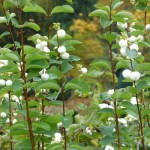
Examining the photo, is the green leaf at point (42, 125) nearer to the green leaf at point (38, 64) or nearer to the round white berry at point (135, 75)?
the green leaf at point (38, 64)

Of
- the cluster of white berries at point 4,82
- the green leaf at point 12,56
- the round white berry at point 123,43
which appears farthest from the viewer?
the cluster of white berries at point 4,82

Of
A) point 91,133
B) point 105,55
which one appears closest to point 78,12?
point 105,55

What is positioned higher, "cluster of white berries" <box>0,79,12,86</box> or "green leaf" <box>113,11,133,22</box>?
"green leaf" <box>113,11,133,22</box>

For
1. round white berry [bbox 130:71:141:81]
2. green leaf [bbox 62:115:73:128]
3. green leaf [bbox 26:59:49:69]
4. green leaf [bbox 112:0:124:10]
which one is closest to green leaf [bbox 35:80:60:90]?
green leaf [bbox 26:59:49:69]

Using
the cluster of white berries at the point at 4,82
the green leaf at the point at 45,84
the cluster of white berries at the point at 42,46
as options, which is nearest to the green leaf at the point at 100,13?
the cluster of white berries at the point at 42,46

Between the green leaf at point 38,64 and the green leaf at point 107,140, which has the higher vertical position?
the green leaf at point 38,64

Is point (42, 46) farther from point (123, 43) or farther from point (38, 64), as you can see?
point (123, 43)

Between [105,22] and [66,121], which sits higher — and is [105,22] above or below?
above

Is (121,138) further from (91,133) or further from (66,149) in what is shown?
(91,133)

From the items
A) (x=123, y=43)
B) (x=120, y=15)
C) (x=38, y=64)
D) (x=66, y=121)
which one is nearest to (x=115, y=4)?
(x=120, y=15)

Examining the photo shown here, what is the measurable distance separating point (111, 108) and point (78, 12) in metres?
12.6

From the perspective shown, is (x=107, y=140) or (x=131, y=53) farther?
(x=107, y=140)

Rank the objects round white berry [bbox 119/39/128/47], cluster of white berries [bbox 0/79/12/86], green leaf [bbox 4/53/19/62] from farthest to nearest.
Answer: cluster of white berries [bbox 0/79/12/86]
round white berry [bbox 119/39/128/47]
green leaf [bbox 4/53/19/62]

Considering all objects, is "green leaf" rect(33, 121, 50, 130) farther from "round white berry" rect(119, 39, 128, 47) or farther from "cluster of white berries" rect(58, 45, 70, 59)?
"round white berry" rect(119, 39, 128, 47)
